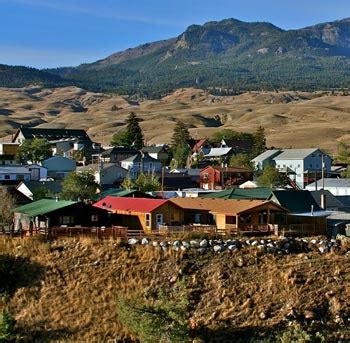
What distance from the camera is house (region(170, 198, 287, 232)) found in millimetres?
31922

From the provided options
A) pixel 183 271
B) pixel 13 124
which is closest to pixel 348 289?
pixel 183 271

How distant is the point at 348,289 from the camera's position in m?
23.2

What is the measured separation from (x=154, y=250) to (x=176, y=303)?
3.94 metres

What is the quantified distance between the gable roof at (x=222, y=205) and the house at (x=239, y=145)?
193 ft

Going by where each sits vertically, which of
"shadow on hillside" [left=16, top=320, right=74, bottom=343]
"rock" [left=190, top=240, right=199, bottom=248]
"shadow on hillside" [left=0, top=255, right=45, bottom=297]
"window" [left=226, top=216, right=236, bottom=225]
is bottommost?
"shadow on hillside" [left=16, top=320, right=74, bottom=343]

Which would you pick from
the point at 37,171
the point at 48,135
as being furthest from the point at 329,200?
the point at 48,135

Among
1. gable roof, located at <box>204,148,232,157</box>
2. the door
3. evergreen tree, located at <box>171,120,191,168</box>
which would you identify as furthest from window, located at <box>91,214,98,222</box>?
gable roof, located at <box>204,148,232,157</box>

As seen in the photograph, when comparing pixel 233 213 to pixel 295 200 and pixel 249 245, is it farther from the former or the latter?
pixel 295 200

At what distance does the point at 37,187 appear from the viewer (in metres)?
51.5

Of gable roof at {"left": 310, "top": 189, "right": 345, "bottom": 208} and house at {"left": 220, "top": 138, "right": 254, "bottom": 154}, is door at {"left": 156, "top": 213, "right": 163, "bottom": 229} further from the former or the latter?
house at {"left": 220, "top": 138, "right": 254, "bottom": 154}

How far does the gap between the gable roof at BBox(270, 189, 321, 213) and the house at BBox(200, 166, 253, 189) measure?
1057 inches

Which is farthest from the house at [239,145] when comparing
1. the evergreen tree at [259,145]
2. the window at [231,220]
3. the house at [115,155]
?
the window at [231,220]

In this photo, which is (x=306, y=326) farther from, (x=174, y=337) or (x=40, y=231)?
(x=40, y=231)

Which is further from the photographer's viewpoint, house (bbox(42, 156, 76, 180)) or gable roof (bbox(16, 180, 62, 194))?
house (bbox(42, 156, 76, 180))
